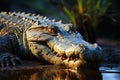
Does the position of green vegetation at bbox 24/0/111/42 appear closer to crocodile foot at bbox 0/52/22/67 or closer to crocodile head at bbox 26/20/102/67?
crocodile head at bbox 26/20/102/67

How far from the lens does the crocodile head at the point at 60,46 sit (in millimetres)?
5711

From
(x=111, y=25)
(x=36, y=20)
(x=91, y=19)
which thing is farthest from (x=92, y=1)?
(x=36, y=20)

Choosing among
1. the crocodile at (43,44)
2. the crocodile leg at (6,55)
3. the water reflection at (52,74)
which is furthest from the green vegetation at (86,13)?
the water reflection at (52,74)

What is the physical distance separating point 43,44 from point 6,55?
19.9 inches

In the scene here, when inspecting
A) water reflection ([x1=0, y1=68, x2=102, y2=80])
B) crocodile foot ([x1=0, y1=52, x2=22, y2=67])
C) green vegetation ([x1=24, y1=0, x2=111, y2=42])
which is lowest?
water reflection ([x1=0, y1=68, x2=102, y2=80])

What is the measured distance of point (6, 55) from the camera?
6457 millimetres

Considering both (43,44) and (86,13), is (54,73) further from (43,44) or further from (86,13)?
(86,13)

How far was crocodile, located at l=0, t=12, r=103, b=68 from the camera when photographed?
577 cm

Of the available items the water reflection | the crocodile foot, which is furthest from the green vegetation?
the water reflection

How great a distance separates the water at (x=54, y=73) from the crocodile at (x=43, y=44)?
6.0 inches

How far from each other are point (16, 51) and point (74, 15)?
12.4 feet

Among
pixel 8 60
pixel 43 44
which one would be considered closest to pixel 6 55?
pixel 8 60

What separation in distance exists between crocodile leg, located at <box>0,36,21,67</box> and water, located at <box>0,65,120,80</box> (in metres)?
0.29

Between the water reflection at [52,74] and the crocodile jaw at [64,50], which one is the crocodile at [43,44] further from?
the water reflection at [52,74]
